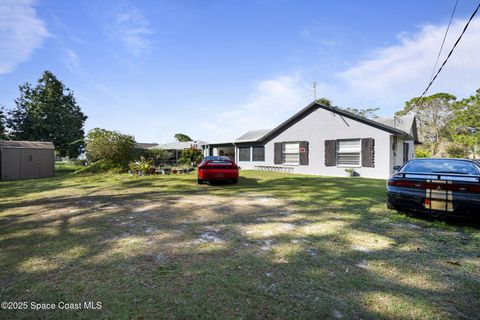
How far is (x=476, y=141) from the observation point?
24984mm

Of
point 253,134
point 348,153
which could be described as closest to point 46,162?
point 253,134

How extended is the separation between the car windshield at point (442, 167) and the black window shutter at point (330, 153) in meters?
9.32

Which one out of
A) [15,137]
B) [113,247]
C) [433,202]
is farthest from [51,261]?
[15,137]

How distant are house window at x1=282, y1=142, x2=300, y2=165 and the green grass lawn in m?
11.6

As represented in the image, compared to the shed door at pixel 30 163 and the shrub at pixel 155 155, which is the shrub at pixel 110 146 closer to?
the shrub at pixel 155 155

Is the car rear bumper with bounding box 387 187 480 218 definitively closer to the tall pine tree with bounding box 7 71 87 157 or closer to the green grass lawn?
the green grass lawn

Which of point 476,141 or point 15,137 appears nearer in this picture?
point 476,141

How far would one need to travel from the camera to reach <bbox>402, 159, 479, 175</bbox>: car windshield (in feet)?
17.0

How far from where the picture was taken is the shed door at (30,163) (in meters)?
18.1

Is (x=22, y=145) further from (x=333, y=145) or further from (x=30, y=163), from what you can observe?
(x=333, y=145)

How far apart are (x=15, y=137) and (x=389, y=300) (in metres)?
38.2

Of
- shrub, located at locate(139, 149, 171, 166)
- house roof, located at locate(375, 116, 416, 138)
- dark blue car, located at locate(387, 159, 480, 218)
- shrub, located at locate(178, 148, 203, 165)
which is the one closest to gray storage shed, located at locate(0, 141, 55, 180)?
shrub, located at locate(139, 149, 171, 166)

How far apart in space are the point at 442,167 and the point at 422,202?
4.76 feet

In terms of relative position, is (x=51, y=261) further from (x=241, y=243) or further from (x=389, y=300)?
(x=389, y=300)
